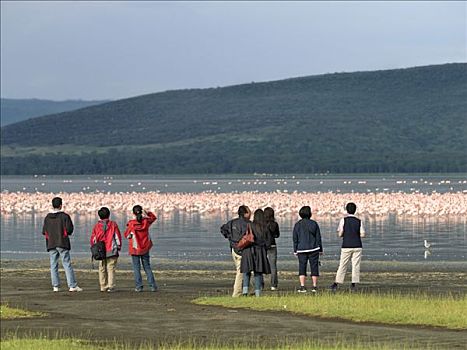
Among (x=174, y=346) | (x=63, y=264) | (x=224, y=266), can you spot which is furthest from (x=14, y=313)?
(x=224, y=266)

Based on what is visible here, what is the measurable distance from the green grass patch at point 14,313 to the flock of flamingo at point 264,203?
33596 mm

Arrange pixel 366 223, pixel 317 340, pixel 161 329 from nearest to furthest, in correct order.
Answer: pixel 317 340
pixel 161 329
pixel 366 223

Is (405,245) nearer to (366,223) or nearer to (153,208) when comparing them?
(366,223)

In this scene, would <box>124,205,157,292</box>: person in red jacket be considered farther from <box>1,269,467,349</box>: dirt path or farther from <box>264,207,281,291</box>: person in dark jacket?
<box>264,207,281,291</box>: person in dark jacket

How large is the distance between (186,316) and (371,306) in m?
2.46

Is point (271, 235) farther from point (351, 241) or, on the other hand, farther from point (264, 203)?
point (264, 203)

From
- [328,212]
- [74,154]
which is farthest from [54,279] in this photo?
[74,154]

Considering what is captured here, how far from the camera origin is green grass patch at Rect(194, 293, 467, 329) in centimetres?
1705

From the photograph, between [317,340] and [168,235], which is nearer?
[317,340]

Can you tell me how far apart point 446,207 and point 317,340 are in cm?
3783

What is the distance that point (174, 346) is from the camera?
14.9m

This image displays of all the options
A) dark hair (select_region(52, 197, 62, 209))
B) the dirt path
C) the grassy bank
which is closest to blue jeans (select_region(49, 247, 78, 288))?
the dirt path

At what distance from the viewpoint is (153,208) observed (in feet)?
194

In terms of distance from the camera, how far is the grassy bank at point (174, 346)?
14.3m
